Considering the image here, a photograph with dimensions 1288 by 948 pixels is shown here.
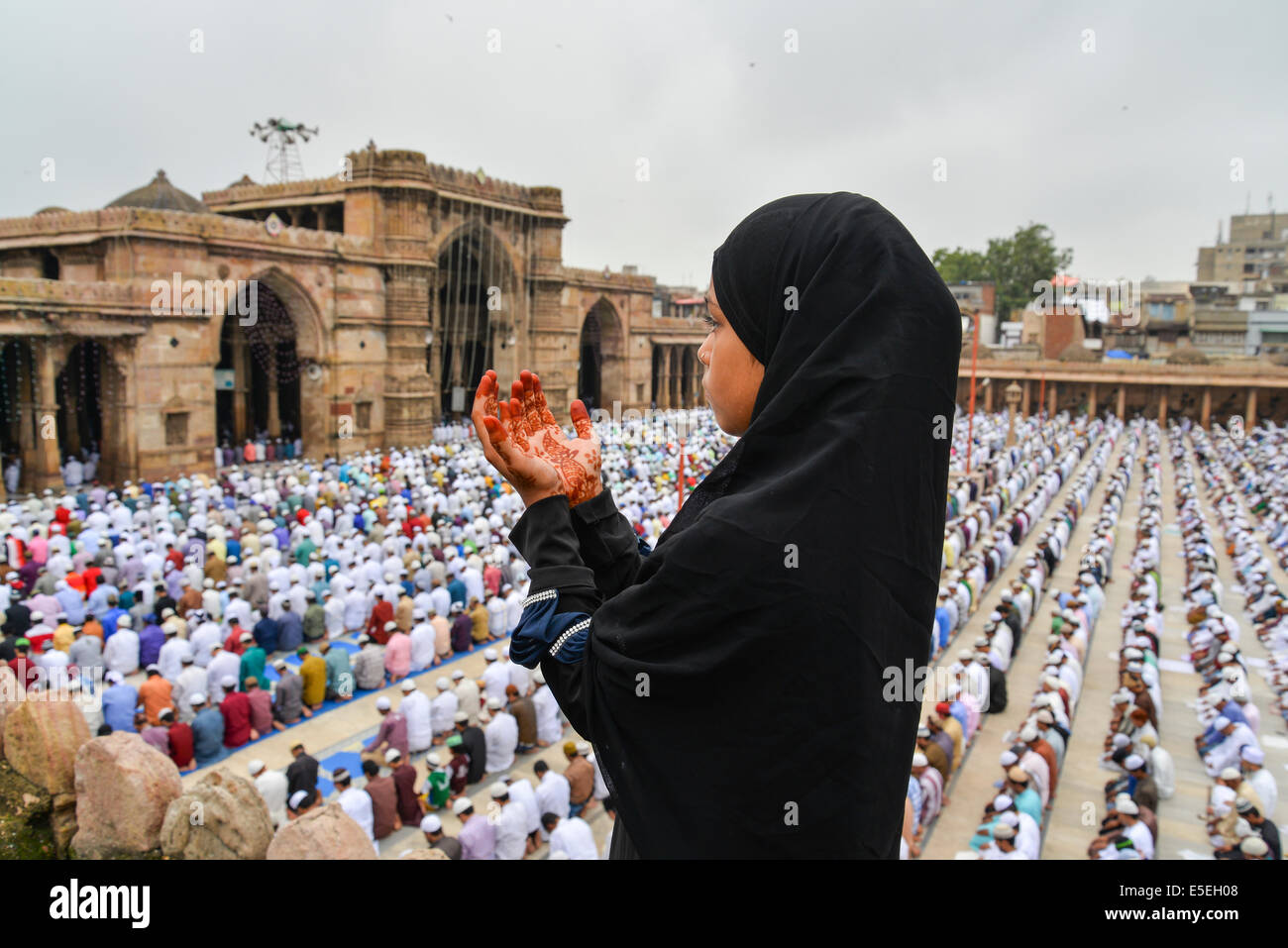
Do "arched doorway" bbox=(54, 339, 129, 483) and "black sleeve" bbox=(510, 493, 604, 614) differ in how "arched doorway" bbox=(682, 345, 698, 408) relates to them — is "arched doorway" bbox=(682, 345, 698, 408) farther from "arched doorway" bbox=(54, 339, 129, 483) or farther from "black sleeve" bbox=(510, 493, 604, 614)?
"black sleeve" bbox=(510, 493, 604, 614)

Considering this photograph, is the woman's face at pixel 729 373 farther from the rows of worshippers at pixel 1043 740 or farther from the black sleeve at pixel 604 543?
the rows of worshippers at pixel 1043 740

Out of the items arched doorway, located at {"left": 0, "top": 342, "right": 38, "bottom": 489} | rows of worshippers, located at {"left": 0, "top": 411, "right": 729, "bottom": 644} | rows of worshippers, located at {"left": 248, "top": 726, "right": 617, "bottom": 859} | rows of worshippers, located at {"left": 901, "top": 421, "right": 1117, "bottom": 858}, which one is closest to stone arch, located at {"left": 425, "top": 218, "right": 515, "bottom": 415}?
rows of worshippers, located at {"left": 0, "top": 411, "right": 729, "bottom": 644}

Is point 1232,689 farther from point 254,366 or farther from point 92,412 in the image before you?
point 254,366

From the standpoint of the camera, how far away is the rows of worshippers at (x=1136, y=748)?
22.2 feet

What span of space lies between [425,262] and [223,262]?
6.16 m

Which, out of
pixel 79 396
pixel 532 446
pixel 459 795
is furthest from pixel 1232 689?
pixel 79 396

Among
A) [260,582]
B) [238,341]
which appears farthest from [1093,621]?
[238,341]

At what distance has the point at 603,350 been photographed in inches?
1484

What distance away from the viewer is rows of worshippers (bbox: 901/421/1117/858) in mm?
7352

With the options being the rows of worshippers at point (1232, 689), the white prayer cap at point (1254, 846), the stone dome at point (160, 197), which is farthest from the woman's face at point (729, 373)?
the stone dome at point (160, 197)

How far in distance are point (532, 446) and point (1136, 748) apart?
858 centimetres

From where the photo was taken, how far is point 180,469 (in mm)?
20812

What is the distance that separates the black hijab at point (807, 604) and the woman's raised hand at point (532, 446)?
1.22 feet

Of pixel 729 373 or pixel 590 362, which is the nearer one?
pixel 729 373
